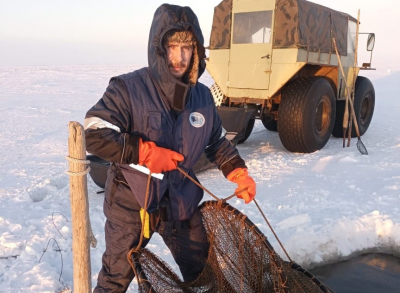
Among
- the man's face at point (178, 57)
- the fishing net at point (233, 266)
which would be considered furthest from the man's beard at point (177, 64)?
the fishing net at point (233, 266)

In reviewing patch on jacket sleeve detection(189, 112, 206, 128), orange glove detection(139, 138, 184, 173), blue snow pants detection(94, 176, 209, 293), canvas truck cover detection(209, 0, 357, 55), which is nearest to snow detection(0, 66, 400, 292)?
blue snow pants detection(94, 176, 209, 293)

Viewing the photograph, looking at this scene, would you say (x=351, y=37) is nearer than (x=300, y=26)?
No

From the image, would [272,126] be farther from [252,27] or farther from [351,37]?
[252,27]

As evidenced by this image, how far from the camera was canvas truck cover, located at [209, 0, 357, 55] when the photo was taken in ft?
19.1

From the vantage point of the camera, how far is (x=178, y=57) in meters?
2.00

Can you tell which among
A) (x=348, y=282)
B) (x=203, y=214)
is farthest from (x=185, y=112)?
(x=348, y=282)

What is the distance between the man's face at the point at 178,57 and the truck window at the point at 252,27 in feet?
14.6

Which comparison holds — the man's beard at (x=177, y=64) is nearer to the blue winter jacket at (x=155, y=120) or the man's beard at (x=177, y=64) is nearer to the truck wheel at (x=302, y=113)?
the blue winter jacket at (x=155, y=120)

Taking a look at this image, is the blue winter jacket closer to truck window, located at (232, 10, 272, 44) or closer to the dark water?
the dark water

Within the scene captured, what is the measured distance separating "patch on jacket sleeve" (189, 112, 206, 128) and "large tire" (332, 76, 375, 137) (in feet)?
20.9

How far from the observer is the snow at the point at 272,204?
3.04m

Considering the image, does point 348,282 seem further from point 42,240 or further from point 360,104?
point 360,104

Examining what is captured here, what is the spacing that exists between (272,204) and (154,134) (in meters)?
2.60

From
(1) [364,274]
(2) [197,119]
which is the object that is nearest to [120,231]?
(2) [197,119]
